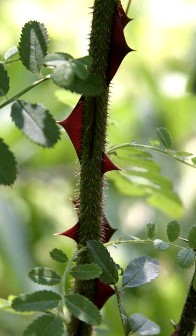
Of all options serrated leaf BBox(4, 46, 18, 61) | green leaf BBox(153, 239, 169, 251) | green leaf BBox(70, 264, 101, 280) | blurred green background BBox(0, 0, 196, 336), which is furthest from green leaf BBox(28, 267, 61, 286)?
blurred green background BBox(0, 0, 196, 336)

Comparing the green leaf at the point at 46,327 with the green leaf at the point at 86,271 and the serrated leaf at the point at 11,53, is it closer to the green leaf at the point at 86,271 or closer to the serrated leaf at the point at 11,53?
the green leaf at the point at 86,271

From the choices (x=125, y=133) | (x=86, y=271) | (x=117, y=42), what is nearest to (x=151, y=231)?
(x=86, y=271)

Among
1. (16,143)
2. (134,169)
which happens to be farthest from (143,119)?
(134,169)

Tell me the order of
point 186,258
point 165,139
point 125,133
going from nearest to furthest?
1. point 186,258
2. point 165,139
3. point 125,133

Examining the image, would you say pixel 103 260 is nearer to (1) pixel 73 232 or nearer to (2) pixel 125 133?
(1) pixel 73 232

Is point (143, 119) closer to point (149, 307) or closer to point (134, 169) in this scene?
point (149, 307)
